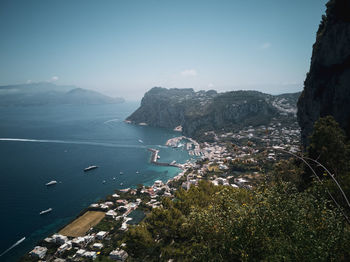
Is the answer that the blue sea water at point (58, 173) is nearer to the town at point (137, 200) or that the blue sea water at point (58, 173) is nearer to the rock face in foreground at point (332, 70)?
the town at point (137, 200)

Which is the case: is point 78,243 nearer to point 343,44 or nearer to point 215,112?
point 343,44

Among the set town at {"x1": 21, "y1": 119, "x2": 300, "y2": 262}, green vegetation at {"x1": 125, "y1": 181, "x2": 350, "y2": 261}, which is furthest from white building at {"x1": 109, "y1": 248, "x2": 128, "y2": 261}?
green vegetation at {"x1": 125, "y1": 181, "x2": 350, "y2": 261}

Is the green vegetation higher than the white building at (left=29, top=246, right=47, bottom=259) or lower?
higher

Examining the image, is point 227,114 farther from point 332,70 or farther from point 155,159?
point 332,70

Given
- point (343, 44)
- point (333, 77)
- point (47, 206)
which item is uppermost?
point (343, 44)

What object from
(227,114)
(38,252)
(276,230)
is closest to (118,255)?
(38,252)

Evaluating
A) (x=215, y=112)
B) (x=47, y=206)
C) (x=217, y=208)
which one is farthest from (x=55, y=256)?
(x=215, y=112)

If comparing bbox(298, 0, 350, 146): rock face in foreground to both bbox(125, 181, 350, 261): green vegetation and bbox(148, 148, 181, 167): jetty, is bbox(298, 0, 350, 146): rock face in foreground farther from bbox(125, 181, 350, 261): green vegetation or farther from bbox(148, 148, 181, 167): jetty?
bbox(148, 148, 181, 167): jetty
